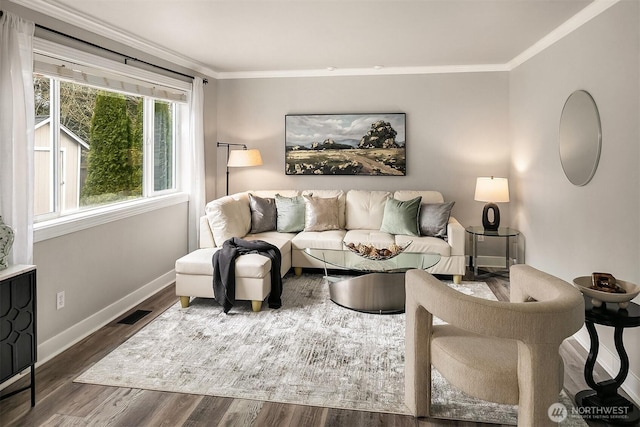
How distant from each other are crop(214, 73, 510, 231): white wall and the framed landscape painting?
0.10 metres

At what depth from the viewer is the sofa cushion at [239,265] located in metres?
3.89

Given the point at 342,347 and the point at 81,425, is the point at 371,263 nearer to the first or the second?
the point at 342,347

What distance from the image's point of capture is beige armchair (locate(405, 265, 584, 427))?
69.9 inches

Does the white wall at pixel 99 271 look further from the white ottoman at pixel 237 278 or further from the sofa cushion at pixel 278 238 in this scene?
the sofa cushion at pixel 278 238

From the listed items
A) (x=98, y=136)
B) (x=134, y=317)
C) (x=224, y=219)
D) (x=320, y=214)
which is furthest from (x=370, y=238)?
(x=98, y=136)

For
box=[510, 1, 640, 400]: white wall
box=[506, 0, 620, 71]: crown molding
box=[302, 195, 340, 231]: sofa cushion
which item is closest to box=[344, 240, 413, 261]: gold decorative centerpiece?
box=[302, 195, 340, 231]: sofa cushion

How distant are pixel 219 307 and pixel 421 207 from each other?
8.40 ft

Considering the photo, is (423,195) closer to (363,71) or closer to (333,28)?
(363,71)

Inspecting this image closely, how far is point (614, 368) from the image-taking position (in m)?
2.85

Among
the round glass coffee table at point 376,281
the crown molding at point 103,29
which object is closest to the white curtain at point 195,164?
the crown molding at point 103,29

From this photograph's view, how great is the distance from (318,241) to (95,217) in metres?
2.27

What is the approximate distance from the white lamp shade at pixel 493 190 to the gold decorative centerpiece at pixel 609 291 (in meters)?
2.55

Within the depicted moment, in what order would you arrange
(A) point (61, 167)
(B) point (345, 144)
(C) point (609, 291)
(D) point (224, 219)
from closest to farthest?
(C) point (609, 291) → (A) point (61, 167) → (D) point (224, 219) → (B) point (345, 144)

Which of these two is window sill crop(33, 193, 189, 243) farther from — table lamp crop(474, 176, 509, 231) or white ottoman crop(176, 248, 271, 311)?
table lamp crop(474, 176, 509, 231)
